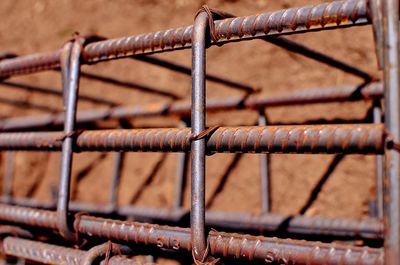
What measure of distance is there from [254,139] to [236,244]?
0.21 metres

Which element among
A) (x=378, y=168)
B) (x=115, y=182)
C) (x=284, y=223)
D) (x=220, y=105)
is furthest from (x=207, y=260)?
(x=115, y=182)

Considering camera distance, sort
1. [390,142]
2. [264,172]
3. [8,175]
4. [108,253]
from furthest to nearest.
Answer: [8,175] → [264,172] → [108,253] → [390,142]

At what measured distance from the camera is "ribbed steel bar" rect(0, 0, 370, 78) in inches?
35.6

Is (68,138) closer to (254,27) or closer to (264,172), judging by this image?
(254,27)

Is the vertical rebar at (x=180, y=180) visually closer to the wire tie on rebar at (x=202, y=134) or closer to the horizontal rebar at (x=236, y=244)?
the horizontal rebar at (x=236, y=244)

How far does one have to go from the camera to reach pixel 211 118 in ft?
7.64

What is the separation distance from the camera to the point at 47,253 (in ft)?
4.09

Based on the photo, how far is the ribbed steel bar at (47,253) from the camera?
1137 millimetres

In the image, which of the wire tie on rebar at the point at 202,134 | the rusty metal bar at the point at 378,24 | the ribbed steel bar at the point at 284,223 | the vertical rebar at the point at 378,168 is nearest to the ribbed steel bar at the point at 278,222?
the ribbed steel bar at the point at 284,223

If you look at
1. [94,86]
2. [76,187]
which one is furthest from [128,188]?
[94,86]

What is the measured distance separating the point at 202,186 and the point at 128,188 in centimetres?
167

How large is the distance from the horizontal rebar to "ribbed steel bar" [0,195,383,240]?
390 millimetres

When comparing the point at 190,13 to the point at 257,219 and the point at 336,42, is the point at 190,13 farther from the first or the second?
the point at 257,219

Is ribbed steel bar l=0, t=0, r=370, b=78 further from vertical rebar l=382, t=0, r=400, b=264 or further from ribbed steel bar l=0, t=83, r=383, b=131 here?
ribbed steel bar l=0, t=83, r=383, b=131
